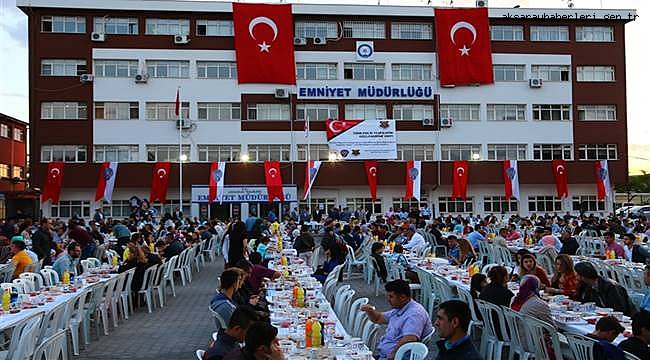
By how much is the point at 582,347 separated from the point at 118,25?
41.8 metres

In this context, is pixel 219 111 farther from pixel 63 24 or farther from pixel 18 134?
pixel 18 134

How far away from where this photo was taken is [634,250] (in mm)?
14984

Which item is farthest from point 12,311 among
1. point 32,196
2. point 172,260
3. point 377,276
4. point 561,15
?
point 561,15

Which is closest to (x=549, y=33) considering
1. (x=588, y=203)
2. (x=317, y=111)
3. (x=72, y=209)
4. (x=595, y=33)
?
(x=595, y=33)

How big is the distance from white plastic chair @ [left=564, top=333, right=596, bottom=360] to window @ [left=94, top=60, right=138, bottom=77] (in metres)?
40.2

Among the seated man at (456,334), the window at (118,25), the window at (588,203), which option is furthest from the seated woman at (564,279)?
the window at (588,203)

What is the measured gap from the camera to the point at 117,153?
1692 inches

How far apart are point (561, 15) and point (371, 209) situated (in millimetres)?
18914

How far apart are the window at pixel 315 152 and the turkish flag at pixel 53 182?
14799 mm

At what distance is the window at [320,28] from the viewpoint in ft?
148

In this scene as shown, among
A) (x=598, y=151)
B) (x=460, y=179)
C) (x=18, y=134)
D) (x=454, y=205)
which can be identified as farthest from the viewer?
(x=18, y=134)

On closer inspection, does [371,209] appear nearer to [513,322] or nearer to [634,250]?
[634,250]

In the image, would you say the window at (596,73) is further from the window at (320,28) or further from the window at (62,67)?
the window at (62,67)

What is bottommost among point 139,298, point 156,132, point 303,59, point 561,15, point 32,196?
point 139,298
